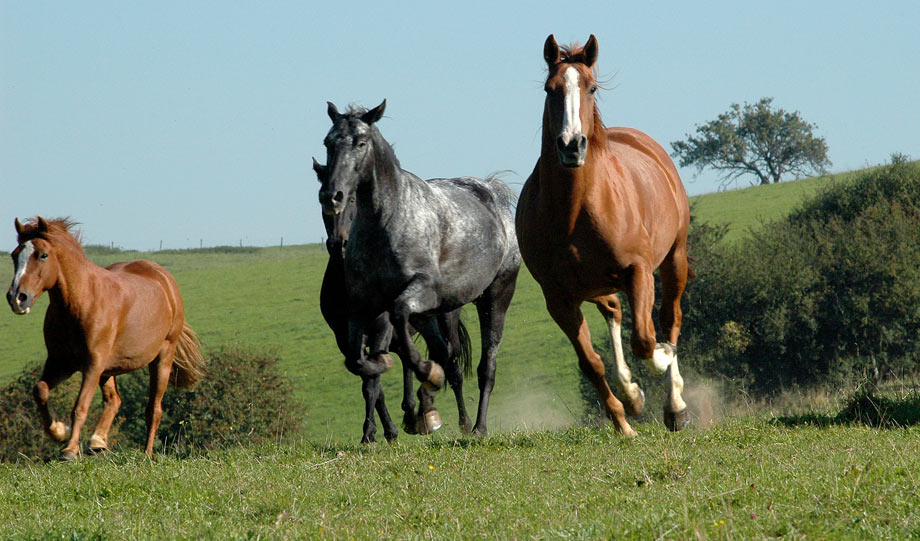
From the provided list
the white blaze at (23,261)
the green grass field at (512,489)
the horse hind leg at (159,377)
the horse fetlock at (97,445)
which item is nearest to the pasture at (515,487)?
the green grass field at (512,489)

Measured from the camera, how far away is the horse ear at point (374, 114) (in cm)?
951

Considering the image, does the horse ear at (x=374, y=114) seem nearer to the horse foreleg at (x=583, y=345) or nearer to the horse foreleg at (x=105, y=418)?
the horse foreleg at (x=583, y=345)

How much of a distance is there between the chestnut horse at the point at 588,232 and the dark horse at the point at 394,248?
1.26m

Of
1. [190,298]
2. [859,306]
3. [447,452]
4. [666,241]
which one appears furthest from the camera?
[190,298]

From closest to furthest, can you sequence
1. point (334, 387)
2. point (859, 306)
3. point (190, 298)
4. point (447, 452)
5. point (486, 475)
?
point (486, 475) < point (447, 452) < point (859, 306) < point (334, 387) < point (190, 298)

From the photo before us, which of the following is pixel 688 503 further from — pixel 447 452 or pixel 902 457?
pixel 447 452

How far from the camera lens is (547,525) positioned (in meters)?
5.04

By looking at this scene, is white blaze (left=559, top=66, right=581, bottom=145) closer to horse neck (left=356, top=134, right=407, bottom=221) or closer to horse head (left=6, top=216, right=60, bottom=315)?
horse neck (left=356, top=134, right=407, bottom=221)

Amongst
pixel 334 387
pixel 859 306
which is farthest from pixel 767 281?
pixel 334 387

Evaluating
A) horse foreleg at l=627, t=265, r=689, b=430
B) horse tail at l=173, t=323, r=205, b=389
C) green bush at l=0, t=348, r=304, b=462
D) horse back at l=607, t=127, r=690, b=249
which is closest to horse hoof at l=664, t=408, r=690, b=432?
horse foreleg at l=627, t=265, r=689, b=430

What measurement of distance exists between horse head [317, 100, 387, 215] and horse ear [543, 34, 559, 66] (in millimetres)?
2044

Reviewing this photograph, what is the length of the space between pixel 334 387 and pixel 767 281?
1996 centimetres

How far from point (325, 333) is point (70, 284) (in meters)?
43.2

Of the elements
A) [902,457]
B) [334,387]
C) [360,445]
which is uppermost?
[902,457]
